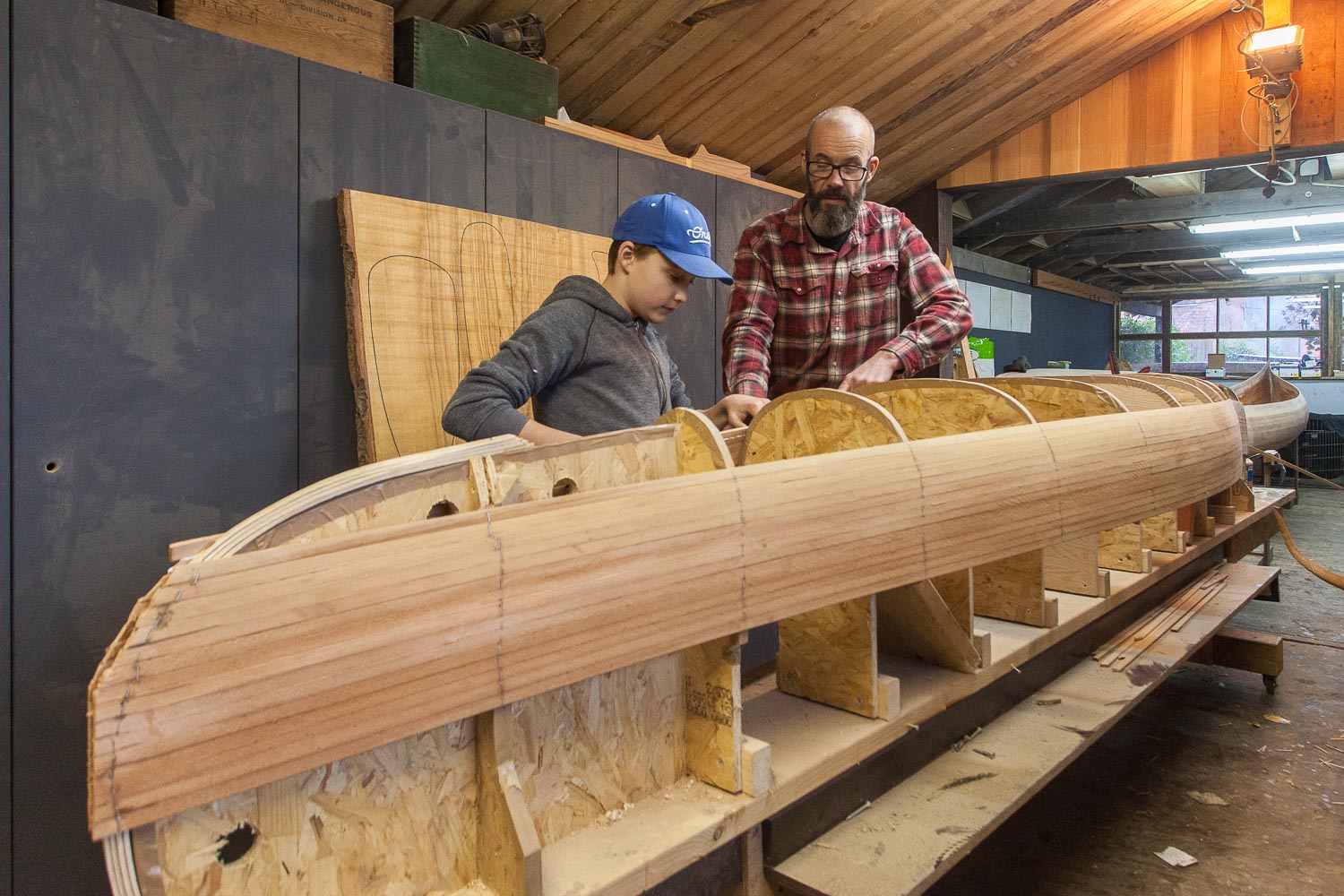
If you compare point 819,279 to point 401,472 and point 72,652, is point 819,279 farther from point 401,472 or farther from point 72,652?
point 72,652

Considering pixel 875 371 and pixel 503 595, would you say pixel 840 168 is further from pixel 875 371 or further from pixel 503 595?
pixel 503 595

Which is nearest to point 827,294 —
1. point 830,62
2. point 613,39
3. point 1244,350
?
point 613,39

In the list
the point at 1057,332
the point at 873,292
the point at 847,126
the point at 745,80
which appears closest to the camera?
the point at 847,126

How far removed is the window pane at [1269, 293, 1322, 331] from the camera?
19781 mm

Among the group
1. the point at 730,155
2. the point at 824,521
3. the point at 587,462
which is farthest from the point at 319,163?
the point at 730,155

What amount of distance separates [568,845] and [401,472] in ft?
1.66

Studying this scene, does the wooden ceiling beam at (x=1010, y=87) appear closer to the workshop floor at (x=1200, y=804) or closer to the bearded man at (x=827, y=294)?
the bearded man at (x=827, y=294)

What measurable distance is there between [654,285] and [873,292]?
0.86m

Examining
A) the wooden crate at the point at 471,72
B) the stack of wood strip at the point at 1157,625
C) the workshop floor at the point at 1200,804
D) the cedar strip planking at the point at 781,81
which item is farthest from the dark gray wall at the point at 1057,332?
the wooden crate at the point at 471,72

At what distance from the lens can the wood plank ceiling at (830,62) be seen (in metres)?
3.85

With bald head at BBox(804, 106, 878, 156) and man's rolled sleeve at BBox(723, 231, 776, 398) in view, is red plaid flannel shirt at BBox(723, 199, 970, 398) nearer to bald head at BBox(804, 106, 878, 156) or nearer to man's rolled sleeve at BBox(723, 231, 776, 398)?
man's rolled sleeve at BBox(723, 231, 776, 398)

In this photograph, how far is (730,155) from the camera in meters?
5.05

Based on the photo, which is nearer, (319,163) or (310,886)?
(310,886)

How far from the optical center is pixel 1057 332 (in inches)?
554
